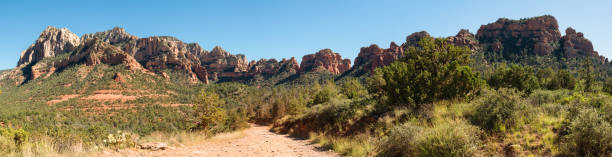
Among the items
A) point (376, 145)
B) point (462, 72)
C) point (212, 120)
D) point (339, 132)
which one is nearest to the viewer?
point (376, 145)

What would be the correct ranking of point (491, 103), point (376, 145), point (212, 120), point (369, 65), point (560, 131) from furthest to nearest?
point (369, 65) → point (212, 120) → point (376, 145) → point (491, 103) → point (560, 131)

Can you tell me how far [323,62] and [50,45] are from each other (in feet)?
511

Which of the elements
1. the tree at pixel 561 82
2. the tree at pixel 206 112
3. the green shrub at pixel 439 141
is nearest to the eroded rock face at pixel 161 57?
the tree at pixel 206 112

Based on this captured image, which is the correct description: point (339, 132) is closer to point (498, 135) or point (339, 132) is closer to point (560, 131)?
point (498, 135)

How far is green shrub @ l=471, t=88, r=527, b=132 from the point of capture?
5.26m

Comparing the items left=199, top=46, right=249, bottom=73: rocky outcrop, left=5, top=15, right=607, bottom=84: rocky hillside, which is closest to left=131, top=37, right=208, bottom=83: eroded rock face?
left=5, top=15, right=607, bottom=84: rocky hillside

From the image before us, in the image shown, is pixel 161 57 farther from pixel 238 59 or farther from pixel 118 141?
pixel 118 141

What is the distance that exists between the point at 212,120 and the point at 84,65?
105 metres

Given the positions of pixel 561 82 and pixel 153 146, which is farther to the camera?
pixel 561 82

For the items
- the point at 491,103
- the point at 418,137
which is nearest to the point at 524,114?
the point at 491,103

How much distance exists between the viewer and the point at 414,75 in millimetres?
9977

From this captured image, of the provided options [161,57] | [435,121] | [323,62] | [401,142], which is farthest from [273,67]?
[401,142]

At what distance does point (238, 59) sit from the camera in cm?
18238

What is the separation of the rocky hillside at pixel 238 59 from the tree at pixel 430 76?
4571cm
